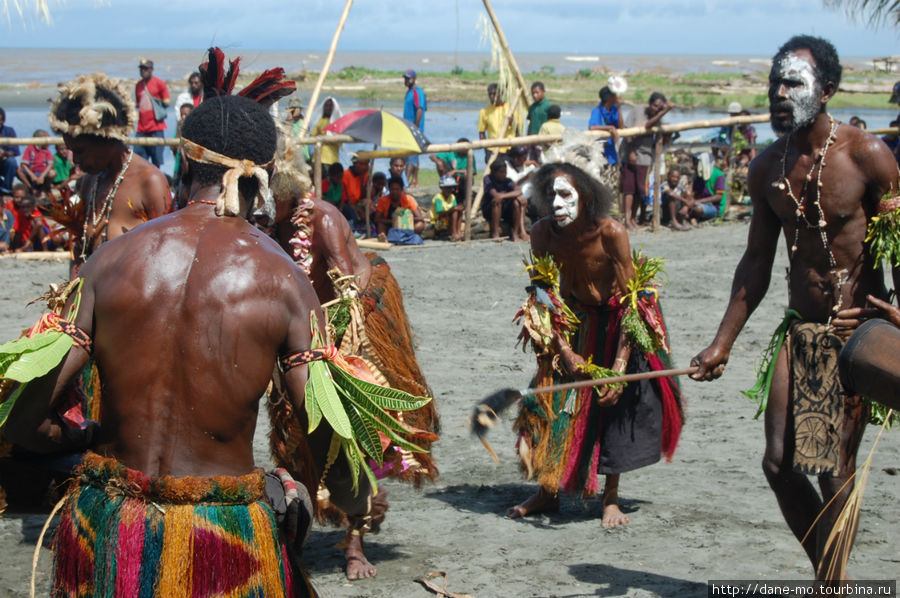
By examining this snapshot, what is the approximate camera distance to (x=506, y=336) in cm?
860

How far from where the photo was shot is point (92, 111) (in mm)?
4742

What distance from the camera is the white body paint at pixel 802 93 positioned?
4.09 metres

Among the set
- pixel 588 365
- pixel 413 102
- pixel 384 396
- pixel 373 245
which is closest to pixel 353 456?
pixel 384 396

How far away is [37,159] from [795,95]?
10.7m

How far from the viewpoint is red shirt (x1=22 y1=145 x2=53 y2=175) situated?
12.6 meters

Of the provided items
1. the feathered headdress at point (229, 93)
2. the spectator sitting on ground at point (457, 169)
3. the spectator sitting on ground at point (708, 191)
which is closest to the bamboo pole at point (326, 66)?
the spectator sitting on ground at point (457, 169)

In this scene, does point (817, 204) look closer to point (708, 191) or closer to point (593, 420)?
point (593, 420)

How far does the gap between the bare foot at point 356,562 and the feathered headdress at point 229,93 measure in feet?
7.12

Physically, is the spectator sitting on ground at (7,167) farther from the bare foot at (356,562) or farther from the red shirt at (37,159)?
the bare foot at (356,562)

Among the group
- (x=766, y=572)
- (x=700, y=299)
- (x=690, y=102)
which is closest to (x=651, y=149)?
(x=700, y=299)

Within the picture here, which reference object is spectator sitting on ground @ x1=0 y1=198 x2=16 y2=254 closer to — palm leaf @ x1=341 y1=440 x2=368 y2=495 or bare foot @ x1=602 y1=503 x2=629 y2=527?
bare foot @ x1=602 y1=503 x2=629 y2=527

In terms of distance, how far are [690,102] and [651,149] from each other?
100 feet

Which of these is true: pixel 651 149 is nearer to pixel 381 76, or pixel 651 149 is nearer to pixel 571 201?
pixel 571 201

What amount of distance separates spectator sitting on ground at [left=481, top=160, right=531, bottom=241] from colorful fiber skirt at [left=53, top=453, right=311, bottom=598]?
10.6 m
